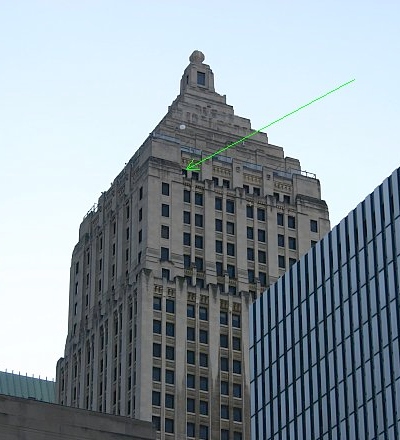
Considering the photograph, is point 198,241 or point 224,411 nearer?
point 224,411

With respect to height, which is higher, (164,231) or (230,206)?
(230,206)

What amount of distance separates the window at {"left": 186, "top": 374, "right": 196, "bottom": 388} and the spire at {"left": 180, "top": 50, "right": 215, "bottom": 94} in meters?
47.4

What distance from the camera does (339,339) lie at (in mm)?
106125

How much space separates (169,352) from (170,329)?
2.99 meters

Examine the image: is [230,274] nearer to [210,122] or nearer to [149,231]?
[149,231]

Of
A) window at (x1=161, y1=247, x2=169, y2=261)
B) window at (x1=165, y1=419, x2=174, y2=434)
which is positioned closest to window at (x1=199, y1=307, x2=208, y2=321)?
window at (x1=161, y1=247, x2=169, y2=261)

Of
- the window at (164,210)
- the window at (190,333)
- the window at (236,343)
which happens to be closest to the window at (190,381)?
the window at (190,333)

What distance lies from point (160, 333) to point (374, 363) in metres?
51.8

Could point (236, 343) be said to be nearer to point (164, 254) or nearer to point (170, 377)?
point (170, 377)

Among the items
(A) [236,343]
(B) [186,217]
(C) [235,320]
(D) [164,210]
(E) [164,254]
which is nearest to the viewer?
(A) [236,343]

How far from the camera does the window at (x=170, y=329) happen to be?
14888 cm

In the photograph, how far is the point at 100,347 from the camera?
15938 centimetres

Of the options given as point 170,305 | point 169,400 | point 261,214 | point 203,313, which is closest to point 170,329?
point 170,305

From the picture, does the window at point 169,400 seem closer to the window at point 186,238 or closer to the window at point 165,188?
the window at point 186,238
